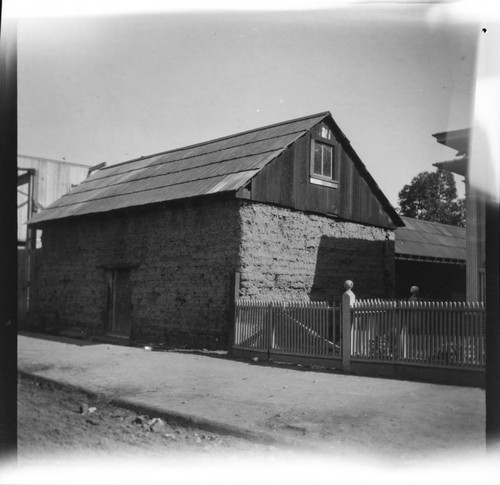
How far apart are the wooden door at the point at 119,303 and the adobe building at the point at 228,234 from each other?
29 millimetres

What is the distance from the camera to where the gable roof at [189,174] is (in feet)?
37.8

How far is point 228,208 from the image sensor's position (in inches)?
439

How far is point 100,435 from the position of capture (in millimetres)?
4992

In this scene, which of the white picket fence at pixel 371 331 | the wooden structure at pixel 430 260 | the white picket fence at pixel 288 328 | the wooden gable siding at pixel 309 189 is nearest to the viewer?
the white picket fence at pixel 371 331

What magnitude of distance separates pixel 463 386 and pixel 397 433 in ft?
8.39

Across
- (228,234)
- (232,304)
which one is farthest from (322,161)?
(232,304)

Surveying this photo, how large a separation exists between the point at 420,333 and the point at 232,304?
439 cm

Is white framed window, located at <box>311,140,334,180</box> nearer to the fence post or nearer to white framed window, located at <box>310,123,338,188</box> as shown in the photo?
white framed window, located at <box>310,123,338,188</box>

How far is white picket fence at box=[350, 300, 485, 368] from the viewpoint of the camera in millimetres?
6707

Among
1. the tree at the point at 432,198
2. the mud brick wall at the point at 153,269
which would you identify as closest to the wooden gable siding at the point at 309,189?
the mud brick wall at the point at 153,269

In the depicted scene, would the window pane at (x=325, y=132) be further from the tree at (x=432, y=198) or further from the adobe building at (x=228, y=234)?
the tree at (x=432, y=198)

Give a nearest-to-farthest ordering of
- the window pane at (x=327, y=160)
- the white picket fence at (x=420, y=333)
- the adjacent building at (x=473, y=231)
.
Result: the adjacent building at (x=473, y=231)
the white picket fence at (x=420, y=333)
the window pane at (x=327, y=160)

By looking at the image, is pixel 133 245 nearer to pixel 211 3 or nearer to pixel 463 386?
pixel 463 386

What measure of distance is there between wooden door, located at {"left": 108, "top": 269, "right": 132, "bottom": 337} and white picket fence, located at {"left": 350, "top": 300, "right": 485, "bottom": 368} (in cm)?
745
